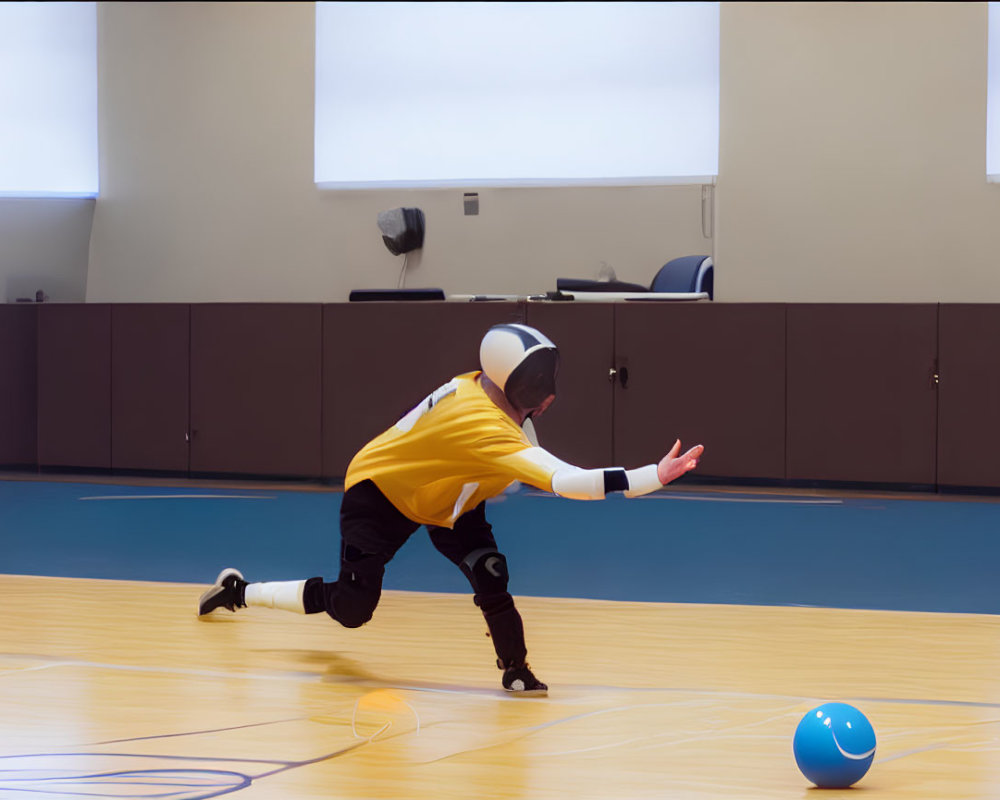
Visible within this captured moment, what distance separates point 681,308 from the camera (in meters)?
8.24

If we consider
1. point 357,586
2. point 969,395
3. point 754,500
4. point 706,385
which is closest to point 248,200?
point 706,385

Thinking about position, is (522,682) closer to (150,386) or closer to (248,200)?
(150,386)

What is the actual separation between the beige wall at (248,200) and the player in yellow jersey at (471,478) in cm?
591

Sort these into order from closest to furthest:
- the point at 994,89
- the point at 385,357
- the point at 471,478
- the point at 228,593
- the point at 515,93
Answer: the point at 471,478, the point at 228,593, the point at 385,357, the point at 994,89, the point at 515,93

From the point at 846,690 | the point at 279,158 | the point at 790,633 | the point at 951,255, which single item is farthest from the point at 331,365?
the point at 846,690

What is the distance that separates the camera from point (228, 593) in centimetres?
434

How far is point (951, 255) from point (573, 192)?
276 cm

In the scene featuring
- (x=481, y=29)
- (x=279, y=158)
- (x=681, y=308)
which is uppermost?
(x=481, y=29)

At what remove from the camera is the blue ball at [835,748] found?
2.67 m

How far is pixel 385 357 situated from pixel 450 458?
5.17 meters

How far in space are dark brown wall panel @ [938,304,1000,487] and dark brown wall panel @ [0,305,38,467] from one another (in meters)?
6.35

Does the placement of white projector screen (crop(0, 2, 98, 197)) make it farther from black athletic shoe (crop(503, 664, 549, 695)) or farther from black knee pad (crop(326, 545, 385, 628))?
black athletic shoe (crop(503, 664, 549, 695))

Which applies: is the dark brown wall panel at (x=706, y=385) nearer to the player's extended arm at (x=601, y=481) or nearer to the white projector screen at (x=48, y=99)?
the white projector screen at (x=48, y=99)

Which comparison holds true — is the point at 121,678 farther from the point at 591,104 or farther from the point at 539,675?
the point at 591,104
